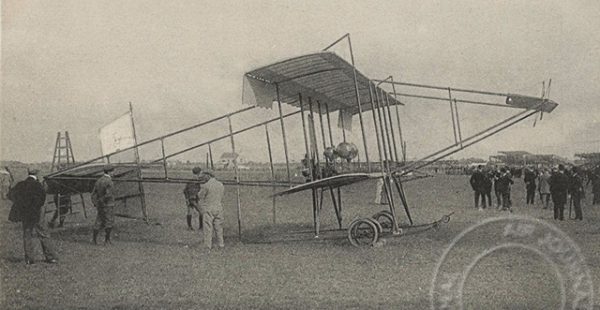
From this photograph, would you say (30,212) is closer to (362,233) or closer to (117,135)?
(362,233)

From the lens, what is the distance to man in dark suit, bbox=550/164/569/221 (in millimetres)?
15500

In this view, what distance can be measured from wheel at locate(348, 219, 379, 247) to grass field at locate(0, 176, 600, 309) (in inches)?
10.3

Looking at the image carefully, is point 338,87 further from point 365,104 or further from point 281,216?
point 281,216

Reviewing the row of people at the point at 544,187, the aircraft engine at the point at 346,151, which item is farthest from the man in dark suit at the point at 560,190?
the aircraft engine at the point at 346,151

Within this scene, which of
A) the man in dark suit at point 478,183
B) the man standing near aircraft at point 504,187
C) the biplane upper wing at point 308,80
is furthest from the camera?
the man in dark suit at point 478,183

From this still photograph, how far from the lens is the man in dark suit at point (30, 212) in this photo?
8742 mm

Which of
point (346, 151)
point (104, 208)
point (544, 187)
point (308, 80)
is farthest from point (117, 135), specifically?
point (544, 187)

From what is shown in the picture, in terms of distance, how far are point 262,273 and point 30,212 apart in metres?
4.12

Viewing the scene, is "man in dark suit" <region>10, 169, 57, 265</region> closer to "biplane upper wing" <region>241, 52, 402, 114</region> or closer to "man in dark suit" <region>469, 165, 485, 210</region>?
"biplane upper wing" <region>241, 52, 402, 114</region>

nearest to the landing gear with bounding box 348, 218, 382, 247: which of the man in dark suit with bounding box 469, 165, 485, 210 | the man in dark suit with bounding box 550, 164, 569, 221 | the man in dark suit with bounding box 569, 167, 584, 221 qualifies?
the man in dark suit with bounding box 550, 164, 569, 221

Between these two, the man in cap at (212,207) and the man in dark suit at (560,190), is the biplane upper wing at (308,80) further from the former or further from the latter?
the man in dark suit at (560,190)

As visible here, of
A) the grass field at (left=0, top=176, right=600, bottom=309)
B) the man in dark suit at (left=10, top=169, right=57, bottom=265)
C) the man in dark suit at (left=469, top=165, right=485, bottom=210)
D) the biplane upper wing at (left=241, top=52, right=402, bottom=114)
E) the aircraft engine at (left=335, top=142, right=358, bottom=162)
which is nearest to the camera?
the grass field at (left=0, top=176, right=600, bottom=309)

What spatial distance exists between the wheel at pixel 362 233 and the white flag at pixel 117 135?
7873mm

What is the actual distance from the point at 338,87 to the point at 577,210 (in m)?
8.92
